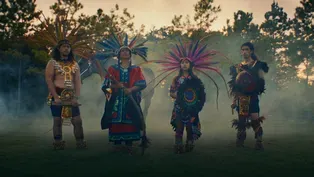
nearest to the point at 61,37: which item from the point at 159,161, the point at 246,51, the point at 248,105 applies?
the point at 159,161

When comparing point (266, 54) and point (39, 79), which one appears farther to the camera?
point (266, 54)

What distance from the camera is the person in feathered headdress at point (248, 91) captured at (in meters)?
7.94

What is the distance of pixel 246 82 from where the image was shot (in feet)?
26.2

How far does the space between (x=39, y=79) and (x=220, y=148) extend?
48.5 feet

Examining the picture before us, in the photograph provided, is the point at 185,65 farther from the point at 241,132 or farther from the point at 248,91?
the point at 241,132

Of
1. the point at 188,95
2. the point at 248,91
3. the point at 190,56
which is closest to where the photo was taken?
the point at 188,95

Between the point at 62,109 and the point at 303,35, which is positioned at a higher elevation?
the point at 303,35

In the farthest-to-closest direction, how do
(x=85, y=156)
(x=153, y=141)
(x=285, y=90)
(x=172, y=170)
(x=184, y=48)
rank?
(x=285, y=90)
(x=153, y=141)
(x=184, y=48)
(x=85, y=156)
(x=172, y=170)

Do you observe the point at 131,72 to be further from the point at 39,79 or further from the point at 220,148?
the point at 39,79

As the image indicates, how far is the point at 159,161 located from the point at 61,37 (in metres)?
3.03

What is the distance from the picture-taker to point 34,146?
7840 mm

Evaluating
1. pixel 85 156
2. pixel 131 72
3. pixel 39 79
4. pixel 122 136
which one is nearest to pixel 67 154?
pixel 85 156

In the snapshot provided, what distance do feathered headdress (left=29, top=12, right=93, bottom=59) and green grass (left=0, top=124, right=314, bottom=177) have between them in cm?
181

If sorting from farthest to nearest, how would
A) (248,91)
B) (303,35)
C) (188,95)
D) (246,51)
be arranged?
1. (303,35)
2. (246,51)
3. (248,91)
4. (188,95)
